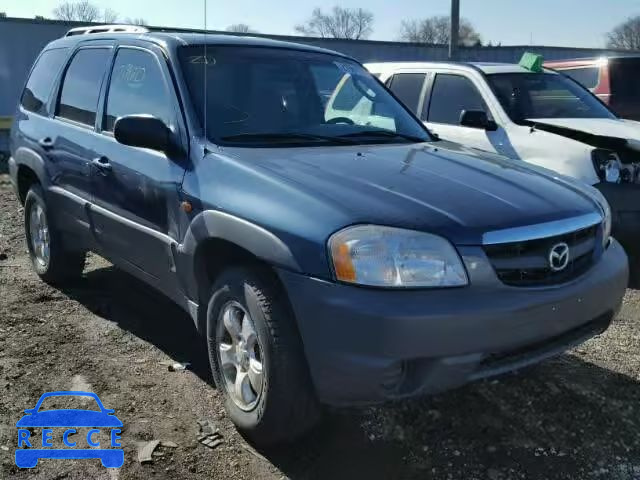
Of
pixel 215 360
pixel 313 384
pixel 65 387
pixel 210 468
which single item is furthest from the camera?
pixel 65 387

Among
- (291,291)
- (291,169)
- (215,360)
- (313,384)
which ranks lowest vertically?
(215,360)

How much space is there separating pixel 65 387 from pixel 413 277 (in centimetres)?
209

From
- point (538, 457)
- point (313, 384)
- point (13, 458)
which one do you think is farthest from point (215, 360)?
point (538, 457)

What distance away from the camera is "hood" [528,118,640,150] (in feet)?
17.8

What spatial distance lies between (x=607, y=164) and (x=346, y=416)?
3.38m

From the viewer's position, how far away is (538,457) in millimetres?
2871

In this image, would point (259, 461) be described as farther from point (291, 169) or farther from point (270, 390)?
point (291, 169)

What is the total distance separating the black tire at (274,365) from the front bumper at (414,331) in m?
0.11

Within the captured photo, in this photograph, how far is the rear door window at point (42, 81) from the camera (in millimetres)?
4945

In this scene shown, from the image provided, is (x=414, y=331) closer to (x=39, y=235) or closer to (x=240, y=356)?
(x=240, y=356)

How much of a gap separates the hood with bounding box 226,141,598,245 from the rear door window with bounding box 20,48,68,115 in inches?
98.4

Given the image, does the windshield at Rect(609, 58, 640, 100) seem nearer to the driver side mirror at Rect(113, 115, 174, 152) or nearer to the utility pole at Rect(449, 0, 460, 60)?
the driver side mirror at Rect(113, 115, 174, 152)

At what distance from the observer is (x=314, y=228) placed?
2.54 metres

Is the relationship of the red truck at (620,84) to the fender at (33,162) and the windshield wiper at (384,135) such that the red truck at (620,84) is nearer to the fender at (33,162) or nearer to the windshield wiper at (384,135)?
the windshield wiper at (384,135)
